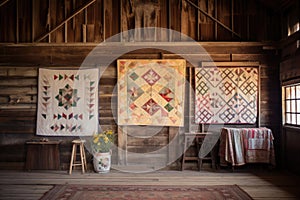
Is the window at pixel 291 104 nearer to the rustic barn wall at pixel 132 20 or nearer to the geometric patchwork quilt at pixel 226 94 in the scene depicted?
the geometric patchwork quilt at pixel 226 94

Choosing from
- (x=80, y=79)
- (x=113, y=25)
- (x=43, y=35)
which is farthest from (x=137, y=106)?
A: (x=43, y=35)

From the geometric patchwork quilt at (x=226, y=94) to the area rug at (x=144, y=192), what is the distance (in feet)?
5.72

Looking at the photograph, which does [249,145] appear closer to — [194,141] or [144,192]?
[194,141]

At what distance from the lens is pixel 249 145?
5.90m

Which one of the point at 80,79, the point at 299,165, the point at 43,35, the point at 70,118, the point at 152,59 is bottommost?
the point at 299,165

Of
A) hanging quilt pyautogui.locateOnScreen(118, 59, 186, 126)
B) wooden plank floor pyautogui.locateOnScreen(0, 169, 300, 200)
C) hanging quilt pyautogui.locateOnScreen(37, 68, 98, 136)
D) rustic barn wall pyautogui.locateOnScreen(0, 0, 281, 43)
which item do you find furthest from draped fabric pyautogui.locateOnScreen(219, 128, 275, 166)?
hanging quilt pyautogui.locateOnScreen(37, 68, 98, 136)

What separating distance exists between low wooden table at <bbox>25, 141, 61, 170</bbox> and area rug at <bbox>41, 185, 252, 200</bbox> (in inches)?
52.0

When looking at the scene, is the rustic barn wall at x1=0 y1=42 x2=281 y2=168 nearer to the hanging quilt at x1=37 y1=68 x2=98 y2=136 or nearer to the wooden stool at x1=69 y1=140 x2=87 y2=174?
the hanging quilt at x1=37 y1=68 x2=98 y2=136

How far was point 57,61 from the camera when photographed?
6.40 meters

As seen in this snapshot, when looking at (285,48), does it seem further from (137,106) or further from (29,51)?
(29,51)

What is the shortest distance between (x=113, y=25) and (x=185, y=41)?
1.46 meters

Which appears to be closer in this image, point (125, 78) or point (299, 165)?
point (299, 165)

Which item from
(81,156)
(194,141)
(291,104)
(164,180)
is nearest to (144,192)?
(164,180)

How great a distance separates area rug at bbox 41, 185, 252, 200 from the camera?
434 centimetres
